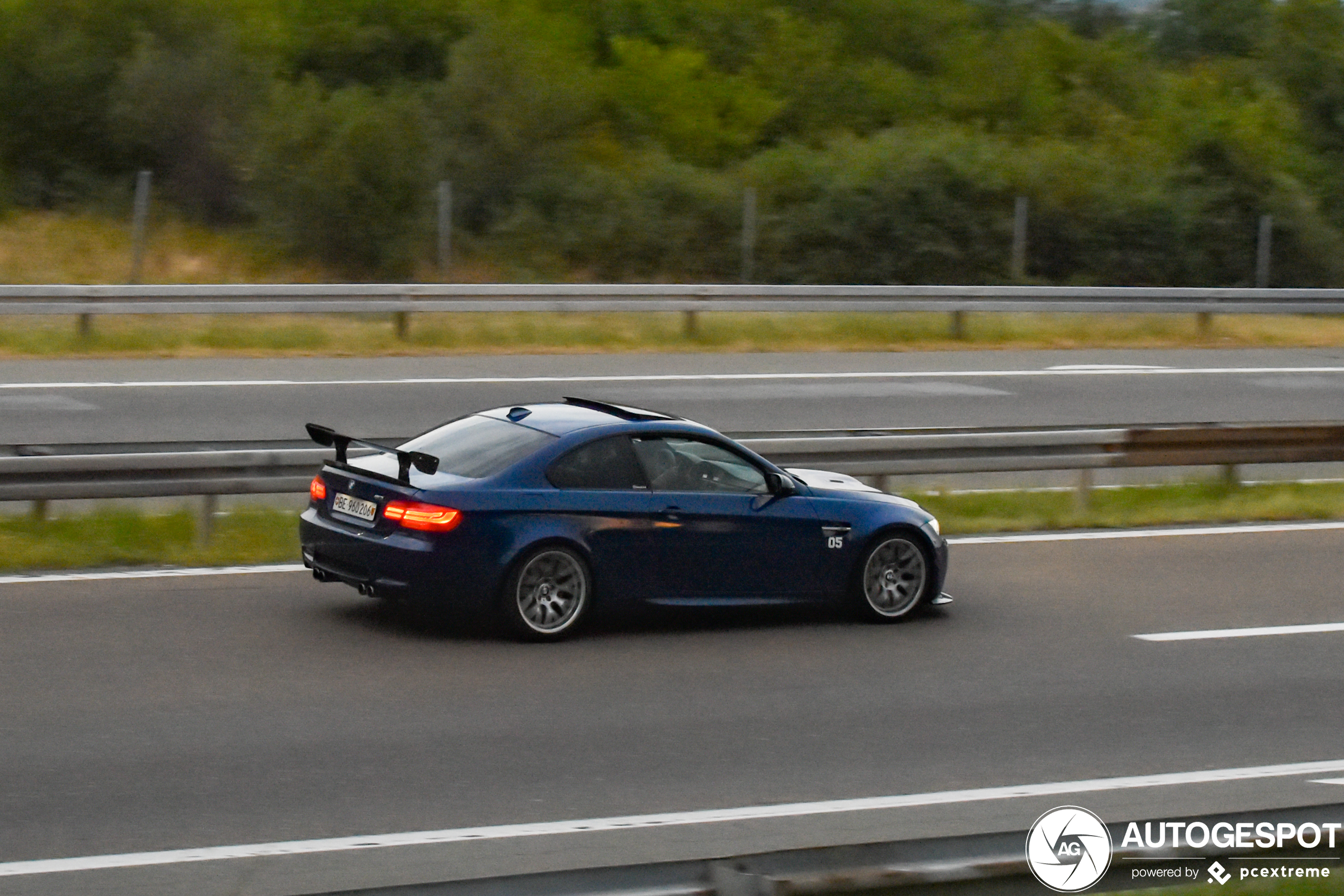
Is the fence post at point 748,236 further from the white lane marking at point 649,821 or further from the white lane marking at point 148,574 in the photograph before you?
the white lane marking at point 649,821

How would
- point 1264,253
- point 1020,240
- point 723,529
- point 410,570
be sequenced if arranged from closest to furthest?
point 410,570
point 723,529
point 1020,240
point 1264,253

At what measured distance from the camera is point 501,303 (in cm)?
2280

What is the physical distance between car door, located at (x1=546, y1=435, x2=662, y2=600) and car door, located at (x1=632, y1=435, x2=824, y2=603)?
0.22 feet

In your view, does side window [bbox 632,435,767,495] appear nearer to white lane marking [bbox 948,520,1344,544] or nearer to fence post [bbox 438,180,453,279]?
white lane marking [bbox 948,520,1344,544]

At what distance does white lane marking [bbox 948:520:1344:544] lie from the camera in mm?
12977

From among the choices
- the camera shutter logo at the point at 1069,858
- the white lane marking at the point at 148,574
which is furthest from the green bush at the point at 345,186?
the camera shutter logo at the point at 1069,858

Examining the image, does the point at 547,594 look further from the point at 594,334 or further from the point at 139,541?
the point at 594,334

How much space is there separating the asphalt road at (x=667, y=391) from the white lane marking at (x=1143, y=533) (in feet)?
13.8

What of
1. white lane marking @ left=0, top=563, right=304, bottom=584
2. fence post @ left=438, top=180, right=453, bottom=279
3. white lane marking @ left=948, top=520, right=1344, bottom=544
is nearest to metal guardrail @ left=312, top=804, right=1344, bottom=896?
white lane marking @ left=0, top=563, right=304, bottom=584

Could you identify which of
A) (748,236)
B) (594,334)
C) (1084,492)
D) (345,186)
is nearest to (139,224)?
(345,186)

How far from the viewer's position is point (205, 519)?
1135cm

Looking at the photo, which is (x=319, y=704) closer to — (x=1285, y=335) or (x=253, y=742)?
(x=253, y=742)

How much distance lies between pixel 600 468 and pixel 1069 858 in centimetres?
540

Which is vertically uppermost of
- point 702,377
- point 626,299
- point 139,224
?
point 139,224
